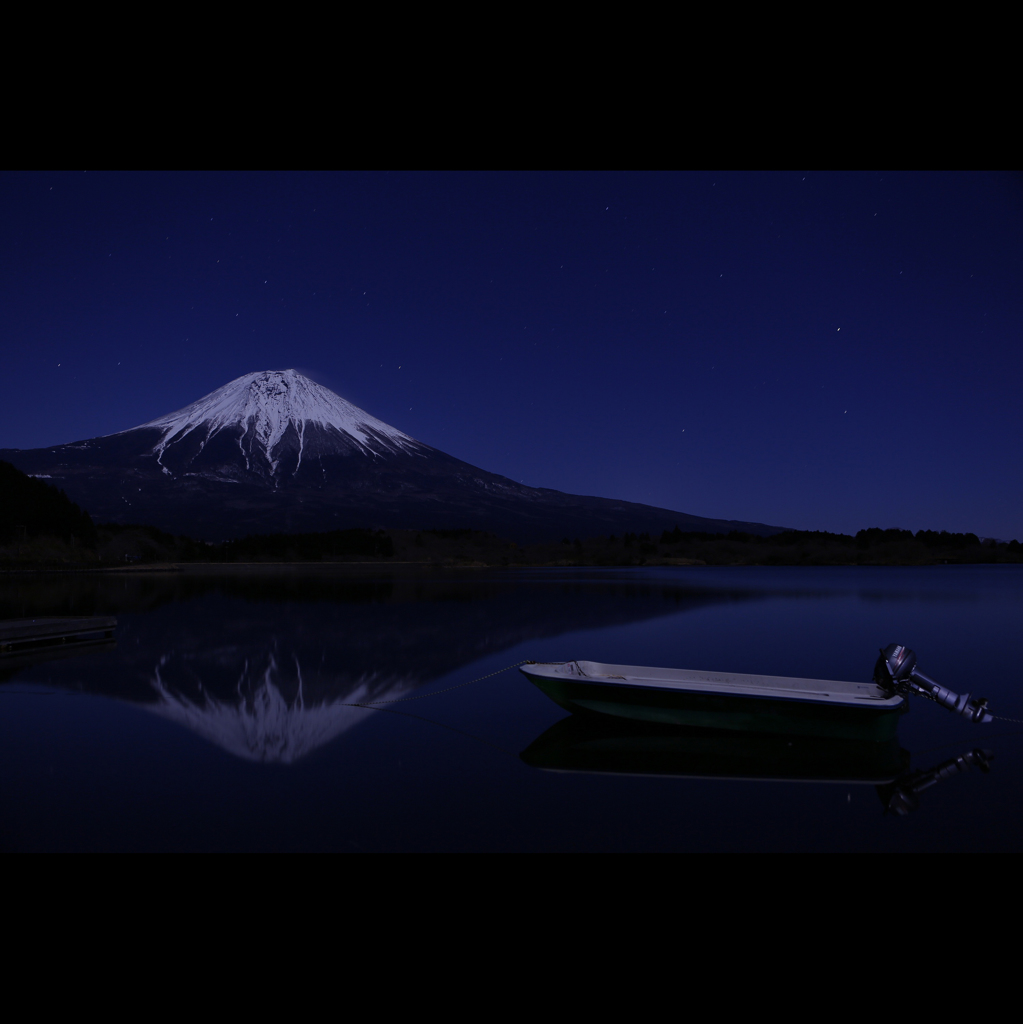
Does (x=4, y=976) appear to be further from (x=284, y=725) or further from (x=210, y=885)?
(x=284, y=725)

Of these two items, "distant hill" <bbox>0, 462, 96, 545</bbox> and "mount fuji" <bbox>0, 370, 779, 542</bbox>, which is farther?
"mount fuji" <bbox>0, 370, 779, 542</bbox>

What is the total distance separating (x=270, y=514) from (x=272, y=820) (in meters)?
108

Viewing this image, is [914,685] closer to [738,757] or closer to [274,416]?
[738,757]

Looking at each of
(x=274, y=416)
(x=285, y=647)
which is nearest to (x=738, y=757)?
(x=285, y=647)

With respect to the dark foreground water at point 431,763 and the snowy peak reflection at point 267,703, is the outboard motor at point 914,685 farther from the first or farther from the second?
the snowy peak reflection at point 267,703

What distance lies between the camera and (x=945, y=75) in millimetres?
2117

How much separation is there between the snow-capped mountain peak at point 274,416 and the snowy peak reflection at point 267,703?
119585 millimetres

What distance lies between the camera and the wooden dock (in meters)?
9.93

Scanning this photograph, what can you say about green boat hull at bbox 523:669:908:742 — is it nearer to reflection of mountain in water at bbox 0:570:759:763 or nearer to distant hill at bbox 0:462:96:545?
reflection of mountain in water at bbox 0:570:759:763

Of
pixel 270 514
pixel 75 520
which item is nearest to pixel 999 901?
pixel 75 520

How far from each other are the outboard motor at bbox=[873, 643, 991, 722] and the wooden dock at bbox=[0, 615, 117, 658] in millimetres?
11854

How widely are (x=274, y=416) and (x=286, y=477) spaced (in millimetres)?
18438

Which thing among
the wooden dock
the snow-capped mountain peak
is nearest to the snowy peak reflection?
the wooden dock

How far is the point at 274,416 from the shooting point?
128625 mm
